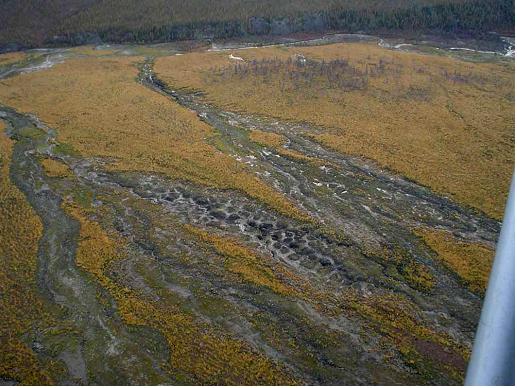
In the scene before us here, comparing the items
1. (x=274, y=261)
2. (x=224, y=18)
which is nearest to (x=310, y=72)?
(x=224, y=18)

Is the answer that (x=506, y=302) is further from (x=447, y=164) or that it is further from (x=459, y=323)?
(x=447, y=164)

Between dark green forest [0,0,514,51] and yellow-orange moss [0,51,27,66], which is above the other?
dark green forest [0,0,514,51]

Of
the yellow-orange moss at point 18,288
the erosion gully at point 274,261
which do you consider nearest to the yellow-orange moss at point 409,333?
the erosion gully at point 274,261

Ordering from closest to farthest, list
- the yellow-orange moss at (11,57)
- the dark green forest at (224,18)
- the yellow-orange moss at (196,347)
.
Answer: the yellow-orange moss at (196,347)
the yellow-orange moss at (11,57)
the dark green forest at (224,18)

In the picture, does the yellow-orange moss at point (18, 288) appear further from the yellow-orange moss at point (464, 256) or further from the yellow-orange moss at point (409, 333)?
the yellow-orange moss at point (464, 256)

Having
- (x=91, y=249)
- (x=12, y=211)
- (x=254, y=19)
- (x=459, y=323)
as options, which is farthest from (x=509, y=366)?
(x=254, y=19)

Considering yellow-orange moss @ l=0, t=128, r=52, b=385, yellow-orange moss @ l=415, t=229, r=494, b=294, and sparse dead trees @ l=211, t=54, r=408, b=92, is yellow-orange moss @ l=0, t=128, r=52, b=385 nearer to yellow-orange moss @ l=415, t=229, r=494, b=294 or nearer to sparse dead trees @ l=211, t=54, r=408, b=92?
yellow-orange moss @ l=415, t=229, r=494, b=294

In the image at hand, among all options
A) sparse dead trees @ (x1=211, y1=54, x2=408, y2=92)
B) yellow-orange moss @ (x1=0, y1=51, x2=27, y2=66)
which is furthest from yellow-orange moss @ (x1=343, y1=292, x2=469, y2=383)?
yellow-orange moss @ (x1=0, y1=51, x2=27, y2=66)
